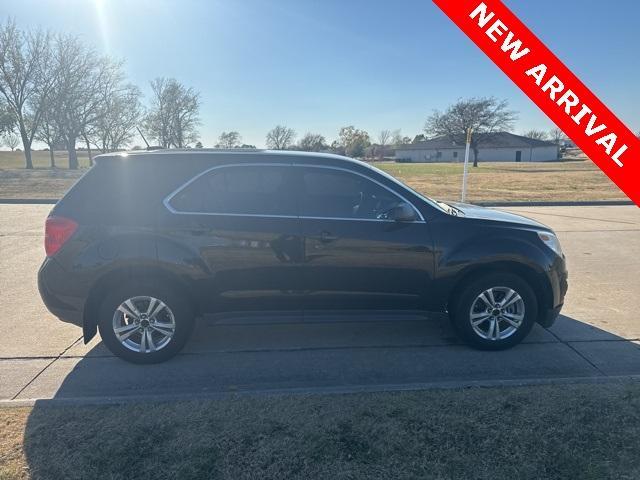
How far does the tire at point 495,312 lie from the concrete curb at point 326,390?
55 cm

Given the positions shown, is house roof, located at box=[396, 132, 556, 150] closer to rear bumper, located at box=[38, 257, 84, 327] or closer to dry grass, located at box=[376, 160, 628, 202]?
dry grass, located at box=[376, 160, 628, 202]

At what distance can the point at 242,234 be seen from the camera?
3.44 metres

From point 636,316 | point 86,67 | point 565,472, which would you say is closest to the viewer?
point 565,472

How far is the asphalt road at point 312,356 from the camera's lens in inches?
127

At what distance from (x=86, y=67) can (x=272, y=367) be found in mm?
41513

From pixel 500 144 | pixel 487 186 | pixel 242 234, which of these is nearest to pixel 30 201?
pixel 242 234

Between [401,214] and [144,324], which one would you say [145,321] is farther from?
[401,214]

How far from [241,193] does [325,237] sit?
84 cm

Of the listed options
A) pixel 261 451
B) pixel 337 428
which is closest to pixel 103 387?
pixel 261 451

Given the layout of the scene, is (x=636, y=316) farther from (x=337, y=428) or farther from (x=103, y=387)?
(x=103, y=387)

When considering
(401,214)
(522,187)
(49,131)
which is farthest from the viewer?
(49,131)

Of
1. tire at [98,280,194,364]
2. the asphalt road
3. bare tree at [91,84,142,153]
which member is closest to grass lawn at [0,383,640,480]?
the asphalt road

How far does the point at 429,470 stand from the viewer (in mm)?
2301

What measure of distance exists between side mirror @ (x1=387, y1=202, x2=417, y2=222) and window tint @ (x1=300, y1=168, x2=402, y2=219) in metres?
0.09
